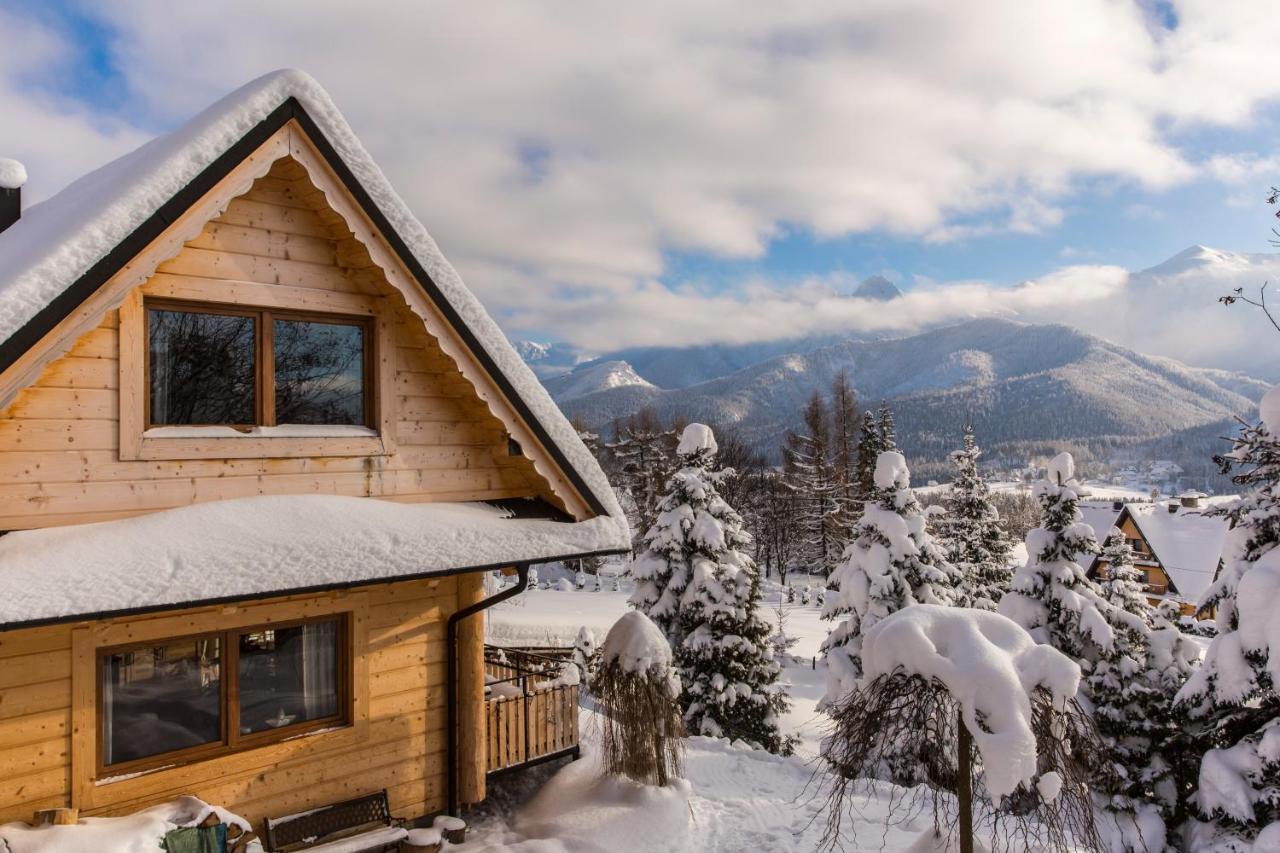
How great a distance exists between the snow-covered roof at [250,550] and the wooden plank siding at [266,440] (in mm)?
214

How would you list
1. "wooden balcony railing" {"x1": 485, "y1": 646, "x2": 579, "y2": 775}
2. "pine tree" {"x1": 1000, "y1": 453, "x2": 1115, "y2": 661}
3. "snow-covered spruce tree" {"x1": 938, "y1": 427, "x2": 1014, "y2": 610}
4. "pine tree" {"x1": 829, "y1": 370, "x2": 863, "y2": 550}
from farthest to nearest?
"pine tree" {"x1": 829, "y1": 370, "x2": 863, "y2": 550}, "snow-covered spruce tree" {"x1": 938, "y1": 427, "x2": 1014, "y2": 610}, "pine tree" {"x1": 1000, "y1": 453, "x2": 1115, "y2": 661}, "wooden balcony railing" {"x1": 485, "y1": 646, "x2": 579, "y2": 775}

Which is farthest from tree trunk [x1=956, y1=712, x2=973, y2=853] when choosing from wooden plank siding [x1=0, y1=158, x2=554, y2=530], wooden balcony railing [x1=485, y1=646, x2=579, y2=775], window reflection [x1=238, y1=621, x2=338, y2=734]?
window reflection [x1=238, y1=621, x2=338, y2=734]

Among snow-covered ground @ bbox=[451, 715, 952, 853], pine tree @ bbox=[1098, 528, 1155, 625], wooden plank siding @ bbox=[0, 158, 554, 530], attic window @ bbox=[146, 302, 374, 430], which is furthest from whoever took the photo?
pine tree @ bbox=[1098, 528, 1155, 625]

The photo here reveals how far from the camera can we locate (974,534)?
29078 millimetres

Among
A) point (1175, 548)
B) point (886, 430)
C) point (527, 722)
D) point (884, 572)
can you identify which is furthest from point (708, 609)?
point (1175, 548)

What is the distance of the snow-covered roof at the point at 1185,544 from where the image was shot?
142 ft

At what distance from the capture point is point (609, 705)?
31.9ft

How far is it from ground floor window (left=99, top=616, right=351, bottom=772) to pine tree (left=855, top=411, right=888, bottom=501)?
40.8 metres

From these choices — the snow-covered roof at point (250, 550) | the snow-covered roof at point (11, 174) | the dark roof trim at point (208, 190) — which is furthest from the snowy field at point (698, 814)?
the snow-covered roof at point (11, 174)

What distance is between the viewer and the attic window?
21.0 ft

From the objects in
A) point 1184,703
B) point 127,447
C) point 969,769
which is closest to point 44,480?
point 127,447

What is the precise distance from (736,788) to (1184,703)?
266 inches

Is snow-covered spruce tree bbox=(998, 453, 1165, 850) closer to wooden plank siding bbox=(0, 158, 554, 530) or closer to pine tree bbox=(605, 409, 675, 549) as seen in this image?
wooden plank siding bbox=(0, 158, 554, 530)

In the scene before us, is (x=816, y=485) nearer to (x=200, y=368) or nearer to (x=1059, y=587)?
(x=1059, y=587)
